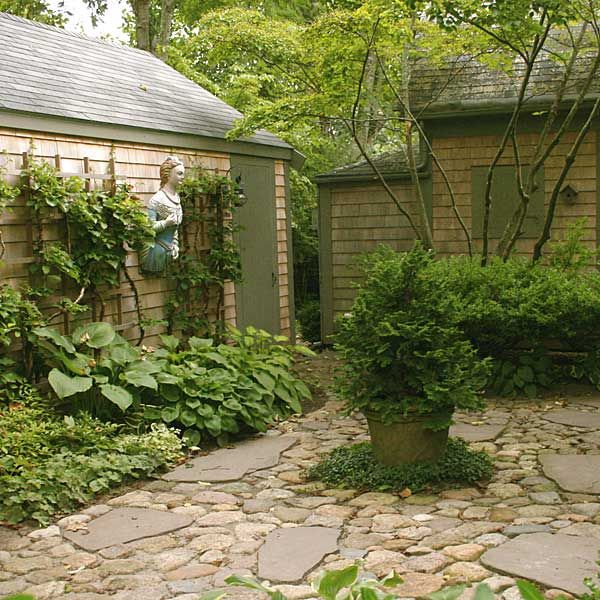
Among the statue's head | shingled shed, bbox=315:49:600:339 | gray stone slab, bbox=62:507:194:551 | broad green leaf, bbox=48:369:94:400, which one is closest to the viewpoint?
gray stone slab, bbox=62:507:194:551

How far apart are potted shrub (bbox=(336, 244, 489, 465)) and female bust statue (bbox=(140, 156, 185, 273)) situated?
2.84m

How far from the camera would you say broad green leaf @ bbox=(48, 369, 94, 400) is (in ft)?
18.4

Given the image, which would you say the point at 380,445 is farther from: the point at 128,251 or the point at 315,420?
the point at 128,251

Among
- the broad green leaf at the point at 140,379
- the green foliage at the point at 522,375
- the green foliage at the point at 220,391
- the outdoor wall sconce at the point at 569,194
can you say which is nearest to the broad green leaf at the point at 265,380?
the green foliage at the point at 220,391

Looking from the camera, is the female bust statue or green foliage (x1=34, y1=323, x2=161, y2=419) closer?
green foliage (x1=34, y1=323, x2=161, y2=419)

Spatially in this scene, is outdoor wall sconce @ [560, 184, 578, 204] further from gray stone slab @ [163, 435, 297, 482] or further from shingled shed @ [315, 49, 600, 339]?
gray stone slab @ [163, 435, 297, 482]

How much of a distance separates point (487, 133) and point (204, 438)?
18.7 ft

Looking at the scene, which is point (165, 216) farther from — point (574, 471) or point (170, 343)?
point (574, 471)

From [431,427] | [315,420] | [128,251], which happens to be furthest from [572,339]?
[128,251]

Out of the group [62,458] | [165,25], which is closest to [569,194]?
[62,458]

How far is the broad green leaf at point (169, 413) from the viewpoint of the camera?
598 centimetres

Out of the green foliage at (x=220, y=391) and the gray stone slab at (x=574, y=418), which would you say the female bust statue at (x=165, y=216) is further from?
the gray stone slab at (x=574, y=418)

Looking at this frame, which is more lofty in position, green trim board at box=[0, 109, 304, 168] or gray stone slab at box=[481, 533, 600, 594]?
green trim board at box=[0, 109, 304, 168]

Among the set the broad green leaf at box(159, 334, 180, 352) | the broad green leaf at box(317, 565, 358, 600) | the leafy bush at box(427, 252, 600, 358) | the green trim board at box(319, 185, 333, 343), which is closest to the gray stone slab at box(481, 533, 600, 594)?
the broad green leaf at box(317, 565, 358, 600)
